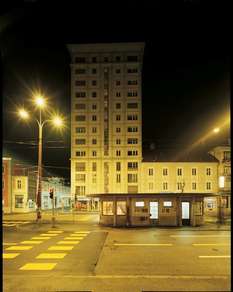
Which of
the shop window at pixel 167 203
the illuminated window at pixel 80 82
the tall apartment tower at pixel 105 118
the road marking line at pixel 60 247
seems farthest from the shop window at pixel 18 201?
the road marking line at pixel 60 247

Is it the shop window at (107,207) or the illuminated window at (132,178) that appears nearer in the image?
the shop window at (107,207)

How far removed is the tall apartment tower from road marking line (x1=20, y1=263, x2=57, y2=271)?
62371 millimetres

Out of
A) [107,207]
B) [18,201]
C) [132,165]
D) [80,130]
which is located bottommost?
[18,201]

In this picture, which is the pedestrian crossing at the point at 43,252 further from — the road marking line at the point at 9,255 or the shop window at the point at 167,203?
the shop window at the point at 167,203

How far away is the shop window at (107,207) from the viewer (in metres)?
27.3

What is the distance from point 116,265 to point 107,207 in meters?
16.0

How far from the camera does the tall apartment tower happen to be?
246 ft

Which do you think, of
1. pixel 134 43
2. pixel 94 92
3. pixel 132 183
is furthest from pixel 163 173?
pixel 134 43

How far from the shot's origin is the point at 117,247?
15977 millimetres

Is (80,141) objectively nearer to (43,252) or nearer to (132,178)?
(132,178)

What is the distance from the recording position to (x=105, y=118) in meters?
77.4

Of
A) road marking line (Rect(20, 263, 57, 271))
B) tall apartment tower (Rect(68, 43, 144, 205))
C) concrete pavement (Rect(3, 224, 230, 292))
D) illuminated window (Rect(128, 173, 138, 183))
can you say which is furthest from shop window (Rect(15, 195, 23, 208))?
road marking line (Rect(20, 263, 57, 271))

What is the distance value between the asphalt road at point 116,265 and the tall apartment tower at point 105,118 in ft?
187

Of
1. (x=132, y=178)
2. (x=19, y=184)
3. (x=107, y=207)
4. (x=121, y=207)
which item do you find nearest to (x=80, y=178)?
(x=132, y=178)
